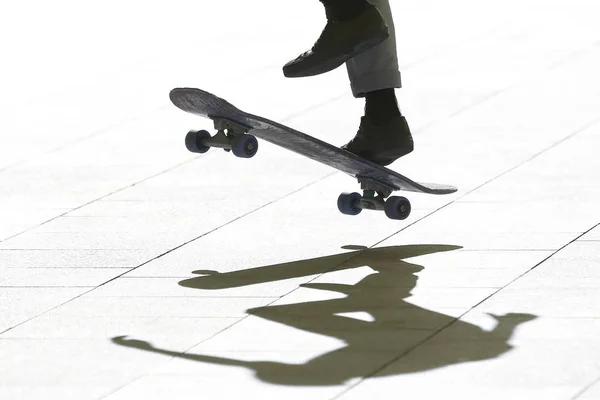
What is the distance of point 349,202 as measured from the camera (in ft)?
23.0

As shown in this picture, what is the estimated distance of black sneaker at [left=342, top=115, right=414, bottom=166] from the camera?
Result: 7.05 metres

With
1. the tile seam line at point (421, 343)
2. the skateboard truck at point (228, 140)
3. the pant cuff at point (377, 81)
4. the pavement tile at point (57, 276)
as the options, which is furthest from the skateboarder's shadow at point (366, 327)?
the pant cuff at point (377, 81)

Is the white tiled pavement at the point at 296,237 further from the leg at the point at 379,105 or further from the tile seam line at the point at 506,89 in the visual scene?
the leg at the point at 379,105

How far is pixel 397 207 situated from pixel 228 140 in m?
0.81

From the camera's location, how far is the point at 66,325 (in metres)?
6.05

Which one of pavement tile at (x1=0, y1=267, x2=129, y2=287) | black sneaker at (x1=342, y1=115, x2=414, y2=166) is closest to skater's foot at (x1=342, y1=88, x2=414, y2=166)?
black sneaker at (x1=342, y1=115, x2=414, y2=166)

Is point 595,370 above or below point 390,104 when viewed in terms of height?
below

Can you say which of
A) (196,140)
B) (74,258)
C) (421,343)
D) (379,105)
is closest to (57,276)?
(74,258)

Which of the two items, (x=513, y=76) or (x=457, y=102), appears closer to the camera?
(x=457, y=102)

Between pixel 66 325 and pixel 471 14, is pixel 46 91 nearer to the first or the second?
pixel 471 14

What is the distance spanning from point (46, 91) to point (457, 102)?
11.2ft

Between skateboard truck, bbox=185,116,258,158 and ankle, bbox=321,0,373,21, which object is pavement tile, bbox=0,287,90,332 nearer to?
skateboard truck, bbox=185,116,258,158

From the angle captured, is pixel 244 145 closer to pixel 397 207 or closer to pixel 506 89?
pixel 397 207

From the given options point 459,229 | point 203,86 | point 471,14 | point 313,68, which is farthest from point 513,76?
point 313,68
